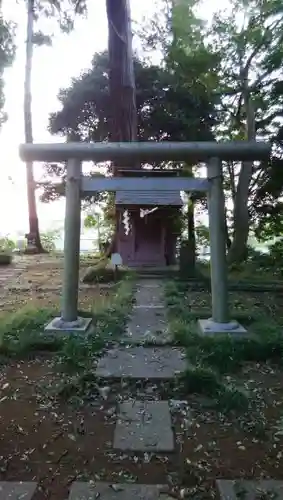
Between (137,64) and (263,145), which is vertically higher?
(137,64)

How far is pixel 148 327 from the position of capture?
14.5 feet

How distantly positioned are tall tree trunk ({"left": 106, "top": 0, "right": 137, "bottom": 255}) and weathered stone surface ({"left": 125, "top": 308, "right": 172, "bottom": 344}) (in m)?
4.74

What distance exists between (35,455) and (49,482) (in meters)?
0.26

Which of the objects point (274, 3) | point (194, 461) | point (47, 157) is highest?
point (274, 3)

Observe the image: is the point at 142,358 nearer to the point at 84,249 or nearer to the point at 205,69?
the point at 205,69

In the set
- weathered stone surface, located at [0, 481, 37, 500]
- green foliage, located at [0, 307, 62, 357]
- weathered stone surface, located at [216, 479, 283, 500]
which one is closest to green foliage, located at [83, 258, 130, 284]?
green foliage, located at [0, 307, 62, 357]

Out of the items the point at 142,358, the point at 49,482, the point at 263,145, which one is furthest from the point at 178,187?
the point at 49,482

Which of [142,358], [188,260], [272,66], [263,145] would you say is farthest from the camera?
[272,66]

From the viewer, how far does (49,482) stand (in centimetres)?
189

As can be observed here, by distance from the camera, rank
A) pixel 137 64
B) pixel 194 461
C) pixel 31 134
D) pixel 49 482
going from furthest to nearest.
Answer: pixel 31 134 → pixel 137 64 → pixel 194 461 → pixel 49 482

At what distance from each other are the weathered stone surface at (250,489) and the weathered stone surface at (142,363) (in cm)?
123

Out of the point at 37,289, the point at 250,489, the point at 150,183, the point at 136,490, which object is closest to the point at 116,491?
the point at 136,490

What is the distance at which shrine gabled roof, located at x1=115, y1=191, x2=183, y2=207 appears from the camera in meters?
8.03

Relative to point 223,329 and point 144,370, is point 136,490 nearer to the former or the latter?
point 144,370
